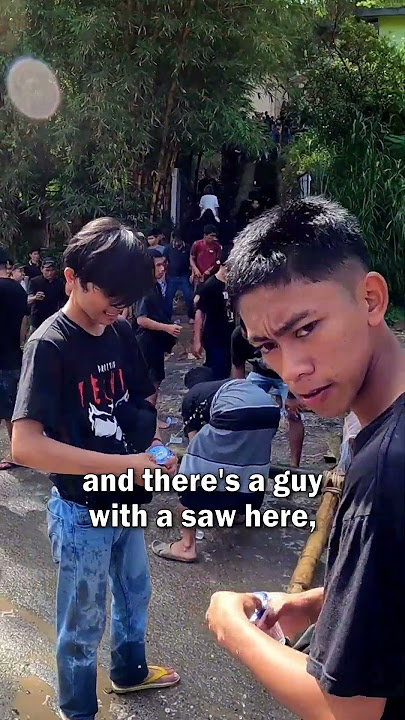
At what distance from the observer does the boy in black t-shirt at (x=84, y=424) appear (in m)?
2.04

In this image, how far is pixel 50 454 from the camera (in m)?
2.00

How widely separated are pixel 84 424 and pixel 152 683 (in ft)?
3.92

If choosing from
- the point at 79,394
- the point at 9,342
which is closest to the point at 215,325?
the point at 9,342

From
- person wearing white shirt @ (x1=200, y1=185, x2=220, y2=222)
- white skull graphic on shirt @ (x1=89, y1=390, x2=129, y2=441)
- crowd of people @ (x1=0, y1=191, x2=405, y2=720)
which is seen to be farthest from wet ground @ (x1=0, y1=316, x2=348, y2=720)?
person wearing white shirt @ (x1=200, y1=185, x2=220, y2=222)

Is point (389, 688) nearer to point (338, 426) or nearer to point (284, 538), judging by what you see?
point (284, 538)

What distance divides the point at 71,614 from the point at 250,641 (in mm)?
1213

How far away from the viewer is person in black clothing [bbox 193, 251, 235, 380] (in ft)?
19.0

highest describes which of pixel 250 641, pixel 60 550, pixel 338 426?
pixel 250 641

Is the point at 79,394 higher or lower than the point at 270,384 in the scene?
higher

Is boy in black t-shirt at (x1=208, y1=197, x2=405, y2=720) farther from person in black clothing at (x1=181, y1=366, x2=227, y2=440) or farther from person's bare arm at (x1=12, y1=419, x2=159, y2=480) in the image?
person in black clothing at (x1=181, y1=366, x2=227, y2=440)

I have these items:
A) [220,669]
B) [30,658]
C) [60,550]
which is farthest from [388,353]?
[30,658]

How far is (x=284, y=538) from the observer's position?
13.3ft

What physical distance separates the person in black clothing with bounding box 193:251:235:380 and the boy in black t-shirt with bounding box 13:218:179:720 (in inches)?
137

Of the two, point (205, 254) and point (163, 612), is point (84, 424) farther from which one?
point (205, 254)
